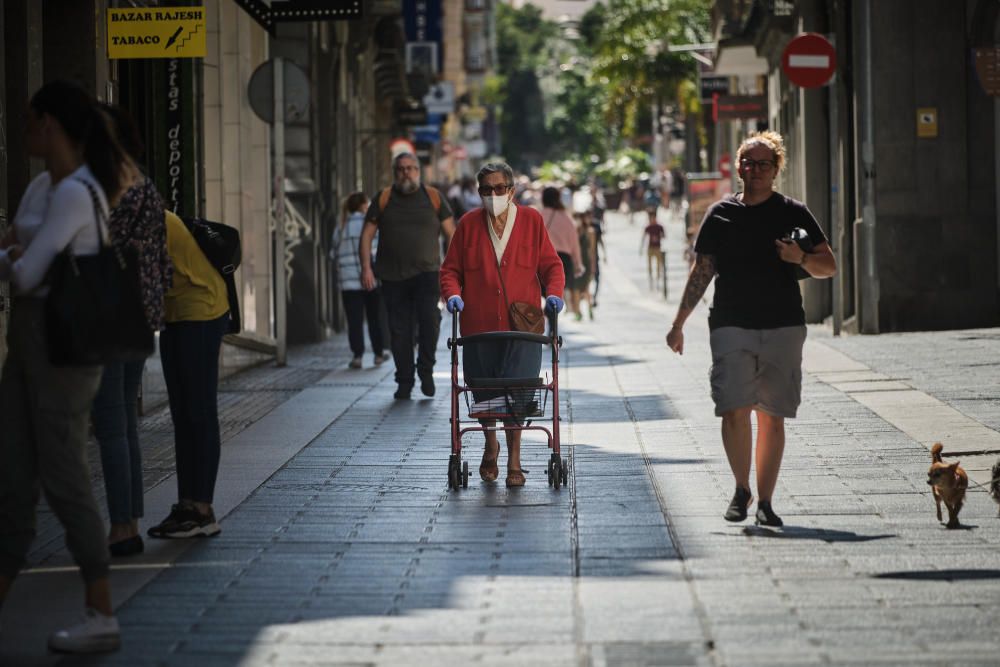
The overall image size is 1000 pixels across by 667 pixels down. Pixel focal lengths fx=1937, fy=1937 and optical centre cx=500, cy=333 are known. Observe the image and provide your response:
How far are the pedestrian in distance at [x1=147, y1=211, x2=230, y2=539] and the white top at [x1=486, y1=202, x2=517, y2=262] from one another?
1.97 meters

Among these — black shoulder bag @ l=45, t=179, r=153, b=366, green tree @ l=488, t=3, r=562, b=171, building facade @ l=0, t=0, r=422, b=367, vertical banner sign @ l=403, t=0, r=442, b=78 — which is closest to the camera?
black shoulder bag @ l=45, t=179, r=153, b=366

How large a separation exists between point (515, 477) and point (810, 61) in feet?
37.9

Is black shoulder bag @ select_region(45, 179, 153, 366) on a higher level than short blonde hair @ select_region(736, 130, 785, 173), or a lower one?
lower

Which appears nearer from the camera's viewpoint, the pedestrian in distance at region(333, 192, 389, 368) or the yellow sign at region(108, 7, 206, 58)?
the yellow sign at region(108, 7, 206, 58)

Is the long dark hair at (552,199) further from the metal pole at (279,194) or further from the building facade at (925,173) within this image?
the metal pole at (279,194)

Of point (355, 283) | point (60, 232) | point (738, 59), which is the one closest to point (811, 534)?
point (60, 232)

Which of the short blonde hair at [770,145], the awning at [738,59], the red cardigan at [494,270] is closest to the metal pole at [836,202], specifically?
the awning at [738,59]

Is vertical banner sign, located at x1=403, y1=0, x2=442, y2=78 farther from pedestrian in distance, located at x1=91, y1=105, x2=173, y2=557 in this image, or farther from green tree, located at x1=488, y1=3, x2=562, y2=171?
green tree, located at x1=488, y1=3, x2=562, y2=171

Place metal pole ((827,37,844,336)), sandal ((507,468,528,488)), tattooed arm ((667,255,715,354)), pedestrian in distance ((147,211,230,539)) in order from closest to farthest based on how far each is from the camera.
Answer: pedestrian in distance ((147,211,230,539)), tattooed arm ((667,255,715,354)), sandal ((507,468,528,488)), metal pole ((827,37,844,336))

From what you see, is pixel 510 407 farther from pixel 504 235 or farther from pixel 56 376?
pixel 56 376

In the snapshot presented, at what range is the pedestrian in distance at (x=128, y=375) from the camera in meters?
6.88

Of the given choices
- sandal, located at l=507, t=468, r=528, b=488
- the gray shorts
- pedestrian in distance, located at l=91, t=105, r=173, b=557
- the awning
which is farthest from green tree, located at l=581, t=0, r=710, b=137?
pedestrian in distance, located at l=91, t=105, r=173, b=557

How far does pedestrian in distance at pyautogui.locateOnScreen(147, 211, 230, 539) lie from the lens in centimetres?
808

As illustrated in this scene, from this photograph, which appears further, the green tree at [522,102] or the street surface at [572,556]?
the green tree at [522,102]
